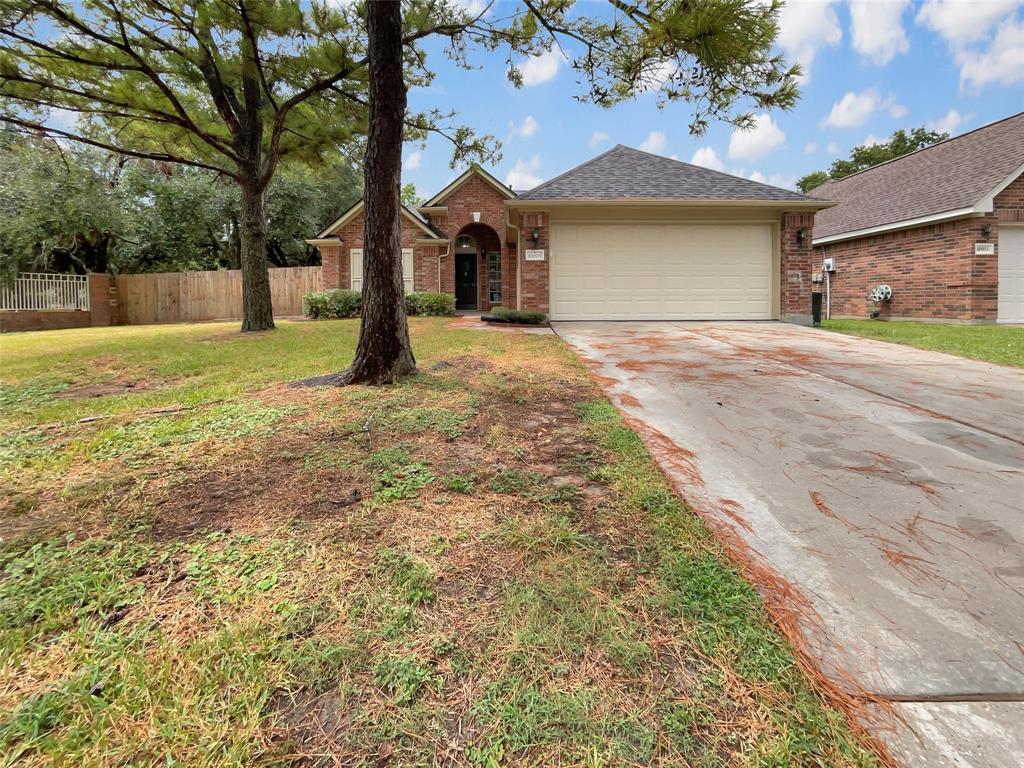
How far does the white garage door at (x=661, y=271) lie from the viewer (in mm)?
11633

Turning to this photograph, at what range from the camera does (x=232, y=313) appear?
18641mm

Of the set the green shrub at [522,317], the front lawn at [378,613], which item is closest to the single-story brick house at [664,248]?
the green shrub at [522,317]

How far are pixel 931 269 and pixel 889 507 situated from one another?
14.6 m

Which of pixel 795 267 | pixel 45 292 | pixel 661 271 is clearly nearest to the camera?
pixel 795 267

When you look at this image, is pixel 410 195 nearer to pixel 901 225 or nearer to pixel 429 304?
pixel 429 304

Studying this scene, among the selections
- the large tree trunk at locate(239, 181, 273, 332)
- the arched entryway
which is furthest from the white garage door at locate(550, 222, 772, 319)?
the arched entryway

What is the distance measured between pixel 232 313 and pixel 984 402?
2056cm

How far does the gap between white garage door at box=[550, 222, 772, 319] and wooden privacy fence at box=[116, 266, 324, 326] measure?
10.9 metres

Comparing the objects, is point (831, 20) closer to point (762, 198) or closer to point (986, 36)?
point (762, 198)

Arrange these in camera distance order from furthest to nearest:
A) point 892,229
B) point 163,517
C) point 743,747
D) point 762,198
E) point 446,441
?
point 892,229 < point 762,198 < point 446,441 < point 163,517 < point 743,747

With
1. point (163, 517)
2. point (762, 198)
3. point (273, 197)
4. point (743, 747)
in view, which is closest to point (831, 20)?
point (762, 198)

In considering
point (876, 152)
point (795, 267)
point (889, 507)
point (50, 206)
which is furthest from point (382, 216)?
point (876, 152)

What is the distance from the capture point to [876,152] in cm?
3800

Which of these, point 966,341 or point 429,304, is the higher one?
point 429,304
